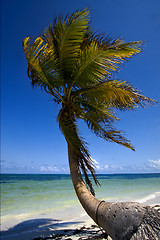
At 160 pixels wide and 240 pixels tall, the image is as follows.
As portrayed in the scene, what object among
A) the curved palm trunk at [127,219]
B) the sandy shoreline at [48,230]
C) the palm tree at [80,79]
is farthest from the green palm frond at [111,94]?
the sandy shoreline at [48,230]

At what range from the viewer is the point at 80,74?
14.6ft

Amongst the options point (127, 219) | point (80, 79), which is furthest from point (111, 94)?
point (127, 219)

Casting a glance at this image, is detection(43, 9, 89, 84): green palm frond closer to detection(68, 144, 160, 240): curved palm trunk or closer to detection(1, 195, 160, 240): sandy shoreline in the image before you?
detection(68, 144, 160, 240): curved palm trunk

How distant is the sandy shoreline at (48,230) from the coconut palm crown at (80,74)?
4.70 feet

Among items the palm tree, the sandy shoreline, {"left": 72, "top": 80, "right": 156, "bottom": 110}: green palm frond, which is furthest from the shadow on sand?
{"left": 72, "top": 80, "right": 156, "bottom": 110}: green palm frond

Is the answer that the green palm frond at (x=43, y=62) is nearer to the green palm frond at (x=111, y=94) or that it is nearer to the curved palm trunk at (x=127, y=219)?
the green palm frond at (x=111, y=94)

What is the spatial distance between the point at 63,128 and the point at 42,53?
1914 millimetres

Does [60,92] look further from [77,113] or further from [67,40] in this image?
[67,40]

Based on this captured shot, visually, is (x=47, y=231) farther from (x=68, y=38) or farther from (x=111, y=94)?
(x=68, y=38)

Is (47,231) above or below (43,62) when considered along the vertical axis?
below

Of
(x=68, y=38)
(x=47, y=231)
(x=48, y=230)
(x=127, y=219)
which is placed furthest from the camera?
(x=48, y=230)

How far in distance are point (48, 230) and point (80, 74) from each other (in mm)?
4787

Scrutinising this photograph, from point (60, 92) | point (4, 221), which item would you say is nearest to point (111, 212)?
point (60, 92)

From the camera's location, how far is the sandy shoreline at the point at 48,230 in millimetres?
4570
